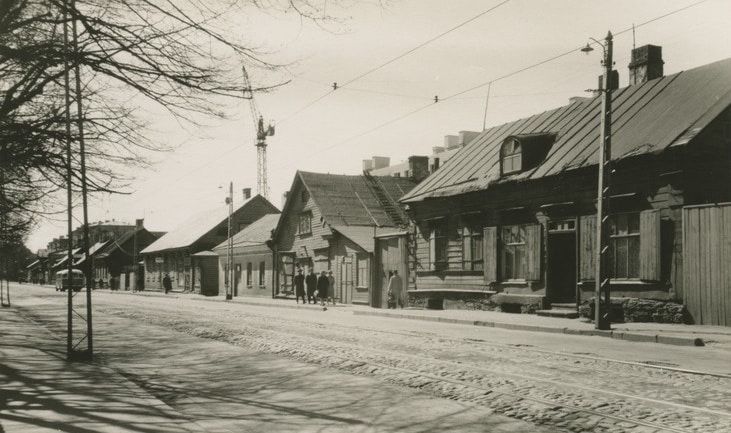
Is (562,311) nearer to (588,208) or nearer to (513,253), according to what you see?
(588,208)

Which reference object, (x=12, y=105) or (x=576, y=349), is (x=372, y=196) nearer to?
(x=576, y=349)

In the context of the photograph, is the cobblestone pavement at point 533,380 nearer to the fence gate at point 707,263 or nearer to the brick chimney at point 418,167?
the fence gate at point 707,263

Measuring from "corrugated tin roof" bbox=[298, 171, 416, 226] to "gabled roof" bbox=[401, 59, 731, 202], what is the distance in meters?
9.64

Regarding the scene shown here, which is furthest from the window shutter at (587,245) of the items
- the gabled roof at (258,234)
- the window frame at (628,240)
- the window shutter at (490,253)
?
the gabled roof at (258,234)

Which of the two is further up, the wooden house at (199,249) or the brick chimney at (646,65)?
the brick chimney at (646,65)

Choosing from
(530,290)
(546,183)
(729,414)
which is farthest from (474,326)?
(729,414)

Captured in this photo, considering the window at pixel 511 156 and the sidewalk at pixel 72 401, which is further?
the window at pixel 511 156

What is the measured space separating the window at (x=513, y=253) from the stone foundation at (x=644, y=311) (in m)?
3.76

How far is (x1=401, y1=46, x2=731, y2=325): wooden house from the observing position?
1805cm

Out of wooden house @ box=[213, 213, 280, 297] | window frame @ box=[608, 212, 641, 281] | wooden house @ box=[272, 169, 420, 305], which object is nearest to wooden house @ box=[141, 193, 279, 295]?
wooden house @ box=[213, 213, 280, 297]

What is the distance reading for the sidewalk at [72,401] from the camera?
6410 mm

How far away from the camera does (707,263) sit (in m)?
17.2

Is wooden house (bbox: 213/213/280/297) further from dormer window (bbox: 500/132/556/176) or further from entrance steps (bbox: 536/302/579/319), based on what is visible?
entrance steps (bbox: 536/302/579/319)

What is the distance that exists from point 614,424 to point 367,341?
7925 millimetres
